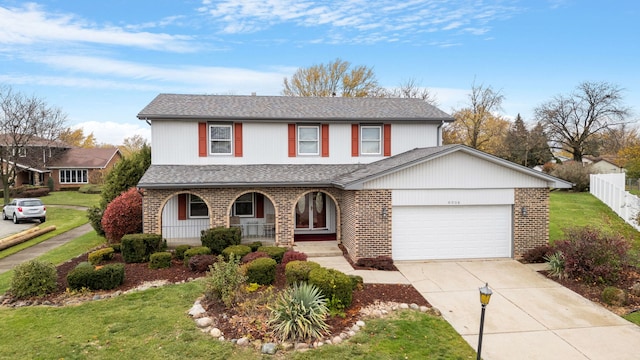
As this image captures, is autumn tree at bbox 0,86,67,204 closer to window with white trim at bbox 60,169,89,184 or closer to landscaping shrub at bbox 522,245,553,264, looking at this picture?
window with white trim at bbox 60,169,89,184

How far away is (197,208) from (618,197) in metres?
22.0

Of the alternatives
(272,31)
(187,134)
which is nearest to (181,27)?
(272,31)

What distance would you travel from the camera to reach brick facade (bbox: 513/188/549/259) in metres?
12.8

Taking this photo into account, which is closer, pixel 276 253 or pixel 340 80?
pixel 276 253

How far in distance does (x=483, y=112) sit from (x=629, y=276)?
36.1m

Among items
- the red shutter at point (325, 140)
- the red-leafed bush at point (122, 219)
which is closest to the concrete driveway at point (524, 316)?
the red shutter at point (325, 140)

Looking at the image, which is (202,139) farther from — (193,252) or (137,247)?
(193,252)

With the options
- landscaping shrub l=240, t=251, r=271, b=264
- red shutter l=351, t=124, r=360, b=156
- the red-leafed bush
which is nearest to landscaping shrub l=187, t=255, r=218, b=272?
landscaping shrub l=240, t=251, r=271, b=264

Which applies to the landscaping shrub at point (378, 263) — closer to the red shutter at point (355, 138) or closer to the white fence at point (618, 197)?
the red shutter at point (355, 138)

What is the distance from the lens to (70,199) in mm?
33906

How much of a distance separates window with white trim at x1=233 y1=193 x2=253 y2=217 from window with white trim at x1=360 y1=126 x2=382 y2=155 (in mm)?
5489

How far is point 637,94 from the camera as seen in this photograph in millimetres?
39625

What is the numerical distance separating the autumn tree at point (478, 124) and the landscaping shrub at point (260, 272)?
1446 inches

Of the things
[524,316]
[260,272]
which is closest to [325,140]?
[260,272]
